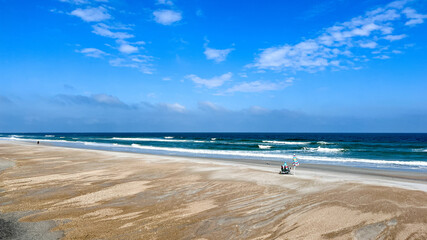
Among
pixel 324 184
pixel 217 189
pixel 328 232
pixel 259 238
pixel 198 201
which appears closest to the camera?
pixel 259 238

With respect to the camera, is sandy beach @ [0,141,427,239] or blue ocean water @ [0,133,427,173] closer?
sandy beach @ [0,141,427,239]

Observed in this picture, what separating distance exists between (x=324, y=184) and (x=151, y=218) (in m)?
9.72

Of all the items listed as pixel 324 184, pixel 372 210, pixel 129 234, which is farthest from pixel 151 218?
pixel 324 184

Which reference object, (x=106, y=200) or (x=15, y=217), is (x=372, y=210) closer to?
(x=106, y=200)

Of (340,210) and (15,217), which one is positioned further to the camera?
(340,210)

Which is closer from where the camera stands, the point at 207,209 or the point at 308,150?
the point at 207,209

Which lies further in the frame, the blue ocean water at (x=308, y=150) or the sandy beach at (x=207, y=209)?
the blue ocean water at (x=308, y=150)

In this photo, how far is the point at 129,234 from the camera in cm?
659

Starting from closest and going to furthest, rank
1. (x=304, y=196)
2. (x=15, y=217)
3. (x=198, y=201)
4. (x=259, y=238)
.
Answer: (x=259, y=238)
(x=15, y=217)
(x=198, y=201)
(x=304, y=196)

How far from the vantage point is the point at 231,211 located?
8.58m

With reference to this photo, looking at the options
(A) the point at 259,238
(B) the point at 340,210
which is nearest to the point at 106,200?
(A) the point at 259,238

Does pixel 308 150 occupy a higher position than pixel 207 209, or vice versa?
pixel 207 209

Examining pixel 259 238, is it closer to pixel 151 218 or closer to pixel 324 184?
pixel 151 218

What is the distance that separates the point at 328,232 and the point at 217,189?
5862 millimetres
